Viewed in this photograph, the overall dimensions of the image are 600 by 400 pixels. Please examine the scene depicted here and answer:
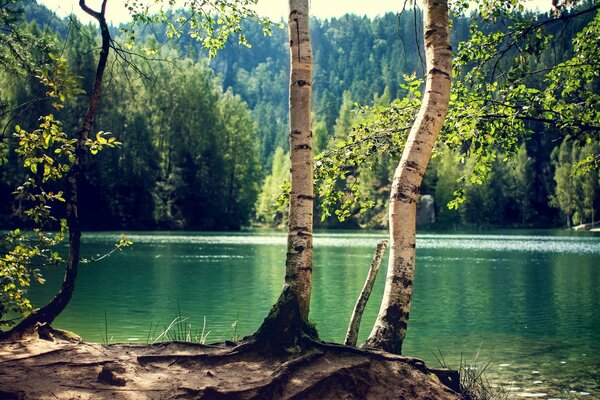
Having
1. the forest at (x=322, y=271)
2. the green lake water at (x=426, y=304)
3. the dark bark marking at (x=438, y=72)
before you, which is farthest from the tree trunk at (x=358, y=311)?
the green lake water at (x=426, y=304)

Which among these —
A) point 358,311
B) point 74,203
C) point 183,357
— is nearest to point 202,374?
point 183,357

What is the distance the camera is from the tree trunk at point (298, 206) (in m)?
6.98

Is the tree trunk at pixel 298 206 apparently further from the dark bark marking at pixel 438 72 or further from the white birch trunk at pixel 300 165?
the dark bark marking at pixel 438 72

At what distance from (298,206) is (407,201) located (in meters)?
1.25

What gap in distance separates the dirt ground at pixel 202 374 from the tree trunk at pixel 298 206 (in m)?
0.38

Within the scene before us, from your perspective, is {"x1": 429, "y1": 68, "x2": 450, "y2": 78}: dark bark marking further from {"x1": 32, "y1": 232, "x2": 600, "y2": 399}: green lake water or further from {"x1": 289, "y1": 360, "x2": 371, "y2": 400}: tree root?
{"x1": 32, "y1": 232, "x2": 600, "y2": 399}: green lake water

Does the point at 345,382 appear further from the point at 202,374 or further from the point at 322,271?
the point at 322,271

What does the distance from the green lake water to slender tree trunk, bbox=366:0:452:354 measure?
3105mm

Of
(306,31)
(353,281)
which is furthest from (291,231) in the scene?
(353,281)

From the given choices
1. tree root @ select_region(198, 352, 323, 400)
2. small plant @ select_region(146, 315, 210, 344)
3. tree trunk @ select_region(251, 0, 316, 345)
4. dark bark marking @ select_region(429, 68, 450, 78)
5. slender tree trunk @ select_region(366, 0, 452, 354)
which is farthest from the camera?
small plant @ select_region(146, 315, 210, 344)

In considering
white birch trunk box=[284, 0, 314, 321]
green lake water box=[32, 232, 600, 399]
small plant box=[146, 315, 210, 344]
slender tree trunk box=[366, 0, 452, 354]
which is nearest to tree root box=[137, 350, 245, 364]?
small plant box=[146, 315, 210, 344]

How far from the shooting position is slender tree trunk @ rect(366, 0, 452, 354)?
280 inches

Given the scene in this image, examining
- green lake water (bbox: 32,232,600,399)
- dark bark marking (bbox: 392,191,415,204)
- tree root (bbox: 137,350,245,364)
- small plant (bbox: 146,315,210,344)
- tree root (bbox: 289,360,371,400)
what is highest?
dark bark marking (bbox: 392,191,415,204)

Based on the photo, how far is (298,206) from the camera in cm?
720
